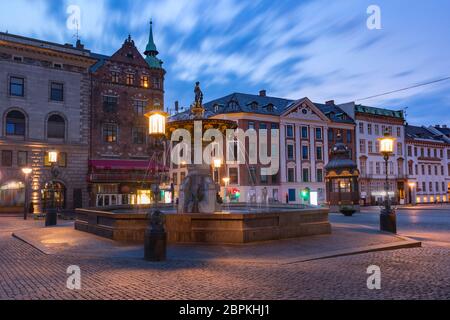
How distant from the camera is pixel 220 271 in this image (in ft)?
30.9

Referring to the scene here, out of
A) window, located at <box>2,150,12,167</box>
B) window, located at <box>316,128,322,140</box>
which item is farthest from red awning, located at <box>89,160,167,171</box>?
window, located at <box>316,128,322,140</box>

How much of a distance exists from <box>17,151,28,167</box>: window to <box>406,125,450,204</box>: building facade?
57.9 meters

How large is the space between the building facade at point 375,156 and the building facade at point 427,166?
6.25ft

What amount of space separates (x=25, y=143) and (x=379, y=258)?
3466cm

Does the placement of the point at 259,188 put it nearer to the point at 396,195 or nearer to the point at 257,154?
the point at 257,154

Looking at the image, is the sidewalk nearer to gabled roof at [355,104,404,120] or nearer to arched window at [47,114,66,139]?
arched window at [47,114,66,139]

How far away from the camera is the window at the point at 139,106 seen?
44625 mm

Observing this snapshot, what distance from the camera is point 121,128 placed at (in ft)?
143

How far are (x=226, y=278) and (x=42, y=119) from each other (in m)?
35.0

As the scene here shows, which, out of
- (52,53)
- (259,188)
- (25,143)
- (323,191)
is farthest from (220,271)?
(323,191)

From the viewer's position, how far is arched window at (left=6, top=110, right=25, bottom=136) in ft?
120

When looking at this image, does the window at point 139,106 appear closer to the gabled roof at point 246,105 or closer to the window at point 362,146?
the gabled roof at point 246,105

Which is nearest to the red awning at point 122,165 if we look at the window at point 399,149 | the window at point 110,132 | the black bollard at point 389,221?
the window at point 110,132
